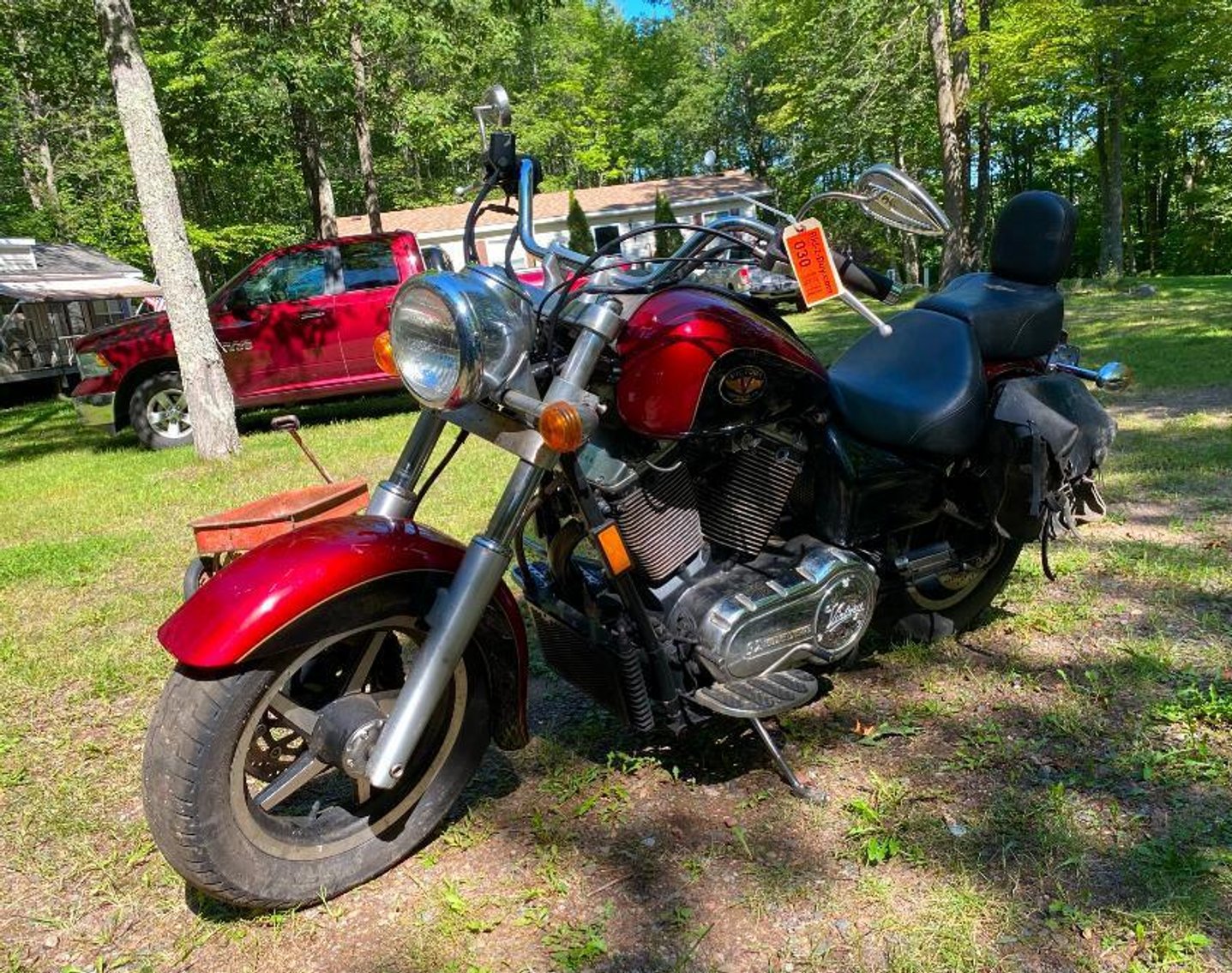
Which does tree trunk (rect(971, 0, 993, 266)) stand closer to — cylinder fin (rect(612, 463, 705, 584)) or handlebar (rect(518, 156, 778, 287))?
handlebar (rect(518, 156, 778, 287))

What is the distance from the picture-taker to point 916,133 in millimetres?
27656

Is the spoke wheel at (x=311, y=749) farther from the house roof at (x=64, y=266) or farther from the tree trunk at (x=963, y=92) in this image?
the house roof at (x=64, y=266)

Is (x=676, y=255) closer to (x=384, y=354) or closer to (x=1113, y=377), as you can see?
(x=384, y=354)

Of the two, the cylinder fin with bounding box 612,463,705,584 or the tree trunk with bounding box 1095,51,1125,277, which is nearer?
the cylinder fin with bounding box 612,463,705,584

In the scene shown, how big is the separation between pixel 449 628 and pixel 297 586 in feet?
1.08

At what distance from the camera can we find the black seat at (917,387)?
261cm

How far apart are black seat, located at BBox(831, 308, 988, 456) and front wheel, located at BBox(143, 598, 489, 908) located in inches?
53.3

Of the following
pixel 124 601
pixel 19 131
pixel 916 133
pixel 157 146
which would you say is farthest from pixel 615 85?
pixel 124 601

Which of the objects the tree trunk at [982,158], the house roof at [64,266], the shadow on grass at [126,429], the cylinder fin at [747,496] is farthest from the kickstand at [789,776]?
the house roof at [64,266]

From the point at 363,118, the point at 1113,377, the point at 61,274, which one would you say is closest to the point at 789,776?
the point at 1113,377

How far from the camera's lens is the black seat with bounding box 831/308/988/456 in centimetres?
261

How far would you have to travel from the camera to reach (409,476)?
2248 millimetres

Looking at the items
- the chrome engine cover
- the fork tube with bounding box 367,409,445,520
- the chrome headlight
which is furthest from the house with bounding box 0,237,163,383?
the chrome engine cover

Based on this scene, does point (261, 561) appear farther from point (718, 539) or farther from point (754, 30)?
point (754, 30)
